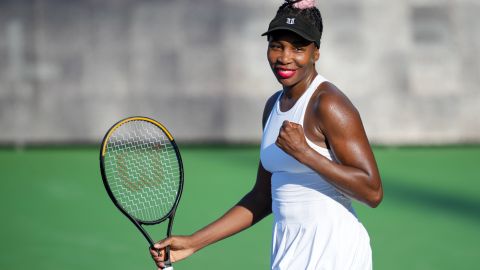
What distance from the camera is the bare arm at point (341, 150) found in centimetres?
247

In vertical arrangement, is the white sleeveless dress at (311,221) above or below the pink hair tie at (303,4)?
below

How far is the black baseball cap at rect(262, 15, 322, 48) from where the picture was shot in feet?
8.64

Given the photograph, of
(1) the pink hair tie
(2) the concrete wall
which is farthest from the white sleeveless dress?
(2) the concrete wall

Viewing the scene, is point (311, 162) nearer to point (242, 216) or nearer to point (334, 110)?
point (334, 110)

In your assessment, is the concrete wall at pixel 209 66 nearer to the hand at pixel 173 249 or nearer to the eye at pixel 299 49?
the hand at pixel 173 249

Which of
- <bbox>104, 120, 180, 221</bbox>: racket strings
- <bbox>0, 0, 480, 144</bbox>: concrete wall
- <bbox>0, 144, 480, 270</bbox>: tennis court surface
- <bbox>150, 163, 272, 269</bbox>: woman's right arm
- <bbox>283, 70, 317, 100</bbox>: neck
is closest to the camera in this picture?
<bbox>283, 70, 317, 100</bbox>: neck

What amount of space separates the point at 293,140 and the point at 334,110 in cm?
18

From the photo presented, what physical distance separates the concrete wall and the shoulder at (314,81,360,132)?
696cm

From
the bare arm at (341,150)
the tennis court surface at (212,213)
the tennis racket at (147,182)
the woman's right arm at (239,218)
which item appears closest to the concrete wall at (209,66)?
the tennis court surface at (212,213)

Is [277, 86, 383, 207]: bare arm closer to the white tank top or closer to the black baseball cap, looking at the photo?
the white tank top

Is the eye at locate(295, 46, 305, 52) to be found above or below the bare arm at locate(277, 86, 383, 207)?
above

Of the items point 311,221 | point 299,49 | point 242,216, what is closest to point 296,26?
point 299,49

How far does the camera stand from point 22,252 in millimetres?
5523

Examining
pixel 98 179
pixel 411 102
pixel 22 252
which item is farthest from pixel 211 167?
pixel 22 252
